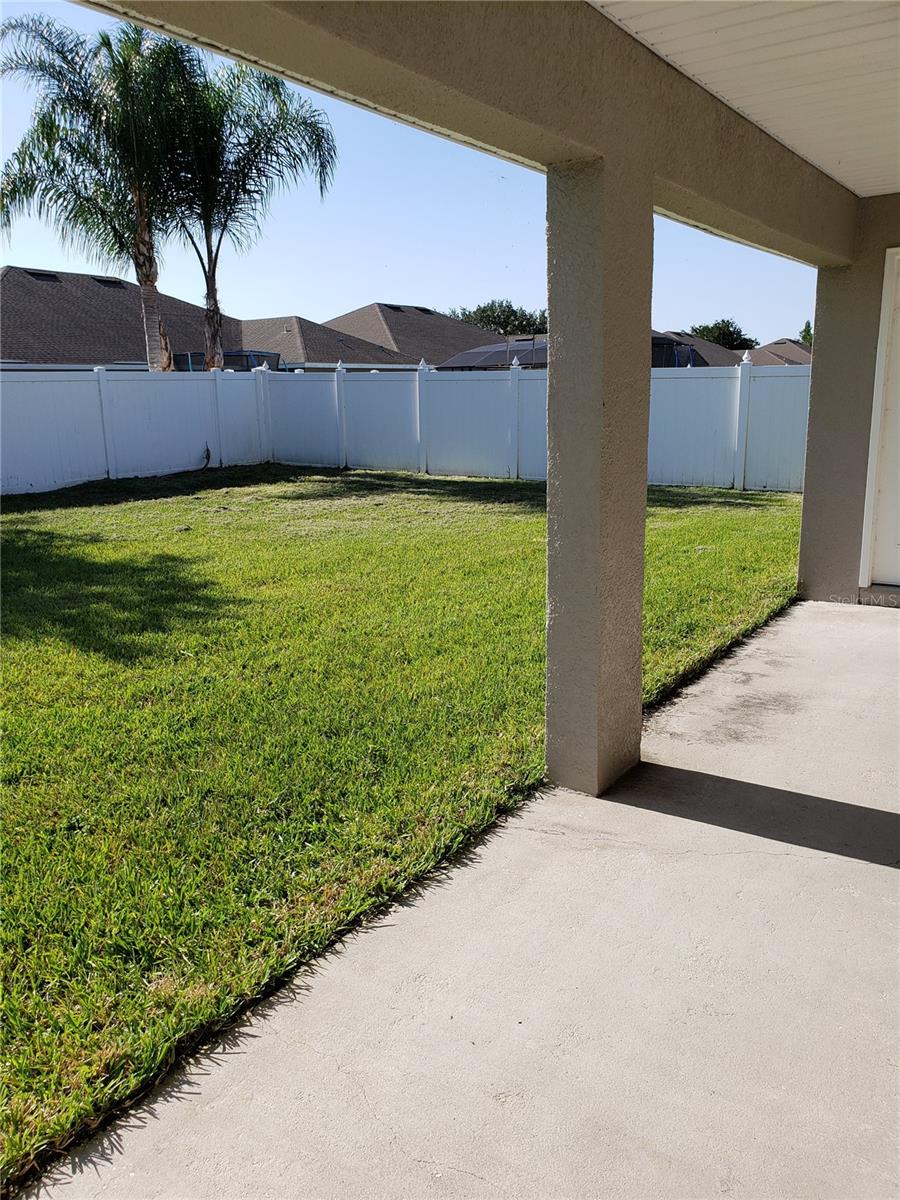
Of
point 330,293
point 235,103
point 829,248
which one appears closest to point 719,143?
point 829,248

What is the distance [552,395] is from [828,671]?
2838 millimetres

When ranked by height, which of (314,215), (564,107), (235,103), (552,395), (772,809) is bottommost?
(772,809)

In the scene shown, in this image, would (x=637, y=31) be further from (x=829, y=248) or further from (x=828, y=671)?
(x=828, y=671)

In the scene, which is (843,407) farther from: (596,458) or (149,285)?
(149,285)

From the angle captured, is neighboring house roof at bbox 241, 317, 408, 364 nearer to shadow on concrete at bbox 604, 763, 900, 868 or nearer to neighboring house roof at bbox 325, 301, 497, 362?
neighboring house roof at bbox 325, 301, 497, 362

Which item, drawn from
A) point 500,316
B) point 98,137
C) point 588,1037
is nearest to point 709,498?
point 588,1037

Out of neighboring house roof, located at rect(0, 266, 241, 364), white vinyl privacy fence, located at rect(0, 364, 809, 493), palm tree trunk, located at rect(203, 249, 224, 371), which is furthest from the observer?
neighboring house roof, located at rect(0, 266, 241, 364)

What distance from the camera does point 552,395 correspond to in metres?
3.50

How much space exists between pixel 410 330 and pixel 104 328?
458 inches

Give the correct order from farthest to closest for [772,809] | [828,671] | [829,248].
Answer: [829,248]
[828,671]
[772,809]

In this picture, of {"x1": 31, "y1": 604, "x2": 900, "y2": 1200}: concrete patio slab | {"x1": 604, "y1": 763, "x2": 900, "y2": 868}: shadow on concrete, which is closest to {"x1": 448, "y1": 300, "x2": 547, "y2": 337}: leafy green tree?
{"x1": 604, "y1": 763, "x2": 900, "y2": 868}: shadow on concrete

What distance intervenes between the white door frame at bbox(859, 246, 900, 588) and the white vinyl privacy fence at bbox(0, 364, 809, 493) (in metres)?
6.52

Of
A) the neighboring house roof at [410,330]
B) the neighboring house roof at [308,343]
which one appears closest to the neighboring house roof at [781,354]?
the neighboring house roof at [410,330]

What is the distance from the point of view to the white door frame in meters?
6.34
